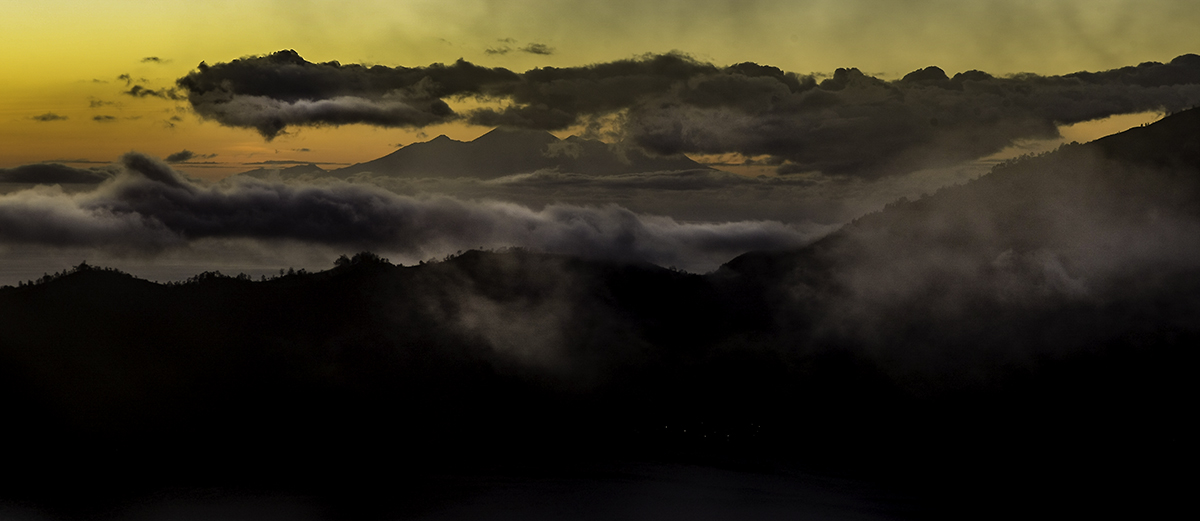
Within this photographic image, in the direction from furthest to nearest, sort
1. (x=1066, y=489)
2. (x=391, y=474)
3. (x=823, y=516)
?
1. (x=391, y=474)
2. (x=1066, y=489)
3. (x=823, y=516)

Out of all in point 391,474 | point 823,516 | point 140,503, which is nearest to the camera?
point 823,516

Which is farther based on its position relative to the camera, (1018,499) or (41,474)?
(41,474)

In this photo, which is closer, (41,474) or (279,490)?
(279,490)

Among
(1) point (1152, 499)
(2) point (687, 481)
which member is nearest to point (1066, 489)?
(1) point (1152, 499)

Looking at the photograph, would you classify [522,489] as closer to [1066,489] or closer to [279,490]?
[279,490]

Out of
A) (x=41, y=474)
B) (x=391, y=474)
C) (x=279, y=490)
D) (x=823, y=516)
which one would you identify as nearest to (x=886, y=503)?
(x=823, y=516)

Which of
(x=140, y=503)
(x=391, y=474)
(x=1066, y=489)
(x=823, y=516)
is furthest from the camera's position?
(x=391, y=474)

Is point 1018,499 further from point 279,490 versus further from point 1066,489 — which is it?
point 279,490

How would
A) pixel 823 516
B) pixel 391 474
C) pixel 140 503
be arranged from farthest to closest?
1. pixel 391 474
2. pixel 140 503
3. pixel 823 516
